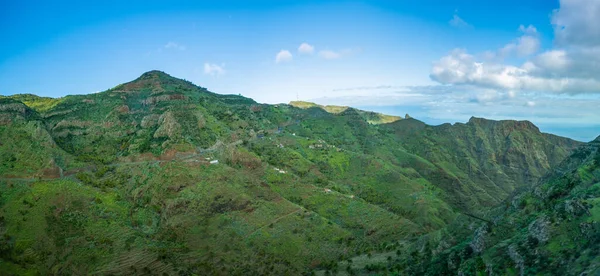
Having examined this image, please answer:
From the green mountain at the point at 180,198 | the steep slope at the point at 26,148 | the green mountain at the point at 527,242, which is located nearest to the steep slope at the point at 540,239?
the green mountain at the point at 527,242

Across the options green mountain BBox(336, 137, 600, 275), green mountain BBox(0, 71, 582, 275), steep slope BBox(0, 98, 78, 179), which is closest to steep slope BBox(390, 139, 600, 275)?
green mountain BBox(336, 137, 600, 275)

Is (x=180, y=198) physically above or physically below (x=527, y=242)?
below

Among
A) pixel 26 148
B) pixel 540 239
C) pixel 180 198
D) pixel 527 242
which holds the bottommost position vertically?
pixel 180 198

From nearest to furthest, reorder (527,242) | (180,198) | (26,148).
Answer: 1. (527,242)
2. (180,198)
3. (26,148)

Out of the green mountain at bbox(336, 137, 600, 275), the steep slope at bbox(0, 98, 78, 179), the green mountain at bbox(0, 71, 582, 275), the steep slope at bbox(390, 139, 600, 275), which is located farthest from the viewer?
the steep slope at bbox(0, 98, 78, 179)

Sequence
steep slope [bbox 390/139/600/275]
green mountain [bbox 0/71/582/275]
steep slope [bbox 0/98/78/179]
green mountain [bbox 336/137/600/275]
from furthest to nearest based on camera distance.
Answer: steep slope [bbox 0/98/78/179], green mountain [bbox 0/71/582/275], green mountain [bbox 336/137/600/275], steep slope [bbox 390/139/600/275]

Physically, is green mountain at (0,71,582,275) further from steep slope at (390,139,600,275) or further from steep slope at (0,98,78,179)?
steep slope at (390,139,600,275)

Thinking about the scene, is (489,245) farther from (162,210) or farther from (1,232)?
(1,232)

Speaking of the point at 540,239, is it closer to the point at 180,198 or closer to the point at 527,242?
the point at 527,242

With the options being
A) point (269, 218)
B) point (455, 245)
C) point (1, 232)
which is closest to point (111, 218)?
point (1, 232)

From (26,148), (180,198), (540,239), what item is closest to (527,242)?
(540,239)

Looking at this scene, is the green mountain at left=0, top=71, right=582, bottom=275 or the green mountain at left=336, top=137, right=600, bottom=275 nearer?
the green mountain at left=336, top=137, right=600, bottom=275
